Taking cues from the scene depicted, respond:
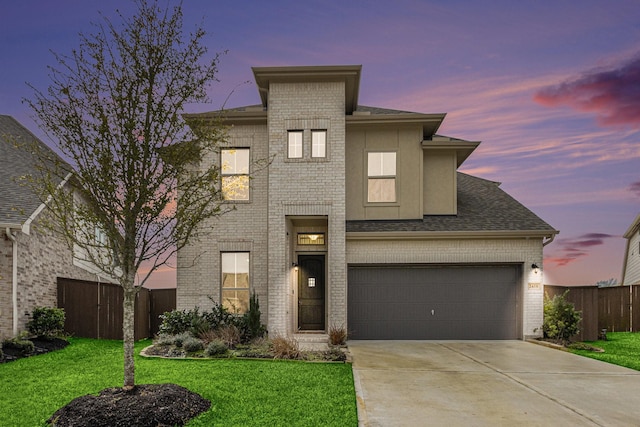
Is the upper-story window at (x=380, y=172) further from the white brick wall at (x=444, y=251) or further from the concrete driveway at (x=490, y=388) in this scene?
the concrete driveway at (x=490, y=388)

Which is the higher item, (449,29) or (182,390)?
(449,29)

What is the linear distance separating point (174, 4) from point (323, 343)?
31.0 feet

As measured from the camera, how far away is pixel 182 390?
7008mm

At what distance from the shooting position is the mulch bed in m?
6.00

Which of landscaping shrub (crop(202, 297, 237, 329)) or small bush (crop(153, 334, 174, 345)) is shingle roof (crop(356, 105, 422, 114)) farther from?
small bush (crop(153, 334, 174, 345))

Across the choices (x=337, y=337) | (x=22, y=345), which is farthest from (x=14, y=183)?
(x=337, y=337)

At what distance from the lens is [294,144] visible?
14.1m

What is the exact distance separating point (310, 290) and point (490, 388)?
8.11 metres

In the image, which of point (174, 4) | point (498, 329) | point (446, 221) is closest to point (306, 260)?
point (446, 221)

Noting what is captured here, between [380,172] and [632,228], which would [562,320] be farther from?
[632,228]

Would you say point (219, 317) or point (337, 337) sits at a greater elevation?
point (219, 317)

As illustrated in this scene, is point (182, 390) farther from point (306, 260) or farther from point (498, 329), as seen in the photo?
point (498, 329)

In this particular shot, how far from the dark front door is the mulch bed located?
8.59 metres

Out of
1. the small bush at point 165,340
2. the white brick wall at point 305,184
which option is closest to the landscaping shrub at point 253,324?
the white brick wall at point 305,184
